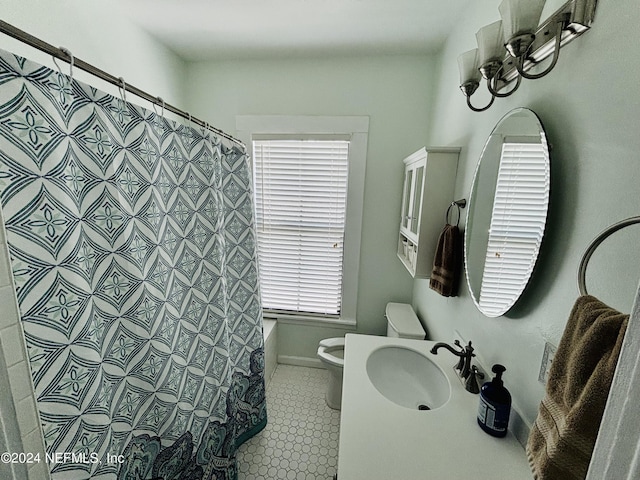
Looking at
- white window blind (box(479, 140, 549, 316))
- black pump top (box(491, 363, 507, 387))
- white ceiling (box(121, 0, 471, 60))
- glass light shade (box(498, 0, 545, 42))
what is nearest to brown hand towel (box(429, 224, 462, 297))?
white window blind (box(479, 140, 549, 316))

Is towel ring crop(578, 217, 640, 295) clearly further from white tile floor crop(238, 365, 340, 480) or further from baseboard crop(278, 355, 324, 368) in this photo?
baseboard crop(278, 355, 324, 368)

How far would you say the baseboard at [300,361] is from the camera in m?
2.46

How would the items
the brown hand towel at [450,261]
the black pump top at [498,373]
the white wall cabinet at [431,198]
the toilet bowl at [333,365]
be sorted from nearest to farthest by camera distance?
1. the black pump top at [498,373]
2. the brown hand towel at [450,261]
3. the white wall cabinet at [431,198]
4. the toilet bowl at [333,365]

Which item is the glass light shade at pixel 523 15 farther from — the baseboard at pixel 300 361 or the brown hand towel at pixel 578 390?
the baseboard at pixel 300 361

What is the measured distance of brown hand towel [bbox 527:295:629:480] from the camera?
0.44 m

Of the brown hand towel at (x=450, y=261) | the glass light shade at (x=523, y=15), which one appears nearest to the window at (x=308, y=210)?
the brown hand towel at (x=450, y=261)

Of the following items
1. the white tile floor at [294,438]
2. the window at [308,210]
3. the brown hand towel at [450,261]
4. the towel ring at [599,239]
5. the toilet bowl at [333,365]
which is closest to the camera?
the towel ring at [599,239]

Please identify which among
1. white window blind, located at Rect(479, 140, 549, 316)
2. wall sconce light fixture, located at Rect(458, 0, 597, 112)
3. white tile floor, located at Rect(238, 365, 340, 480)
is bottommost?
white tile floor, located at Rect(238, 365, 340, 480)

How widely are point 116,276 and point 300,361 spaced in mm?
1938

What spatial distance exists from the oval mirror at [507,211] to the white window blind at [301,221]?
119cm

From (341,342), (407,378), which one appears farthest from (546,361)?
(341,342)

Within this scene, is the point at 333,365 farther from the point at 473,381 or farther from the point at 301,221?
the point at 301,221

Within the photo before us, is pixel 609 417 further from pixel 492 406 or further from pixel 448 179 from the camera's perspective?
pixel 448 179

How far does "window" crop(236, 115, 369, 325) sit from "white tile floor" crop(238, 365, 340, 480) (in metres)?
0.56
